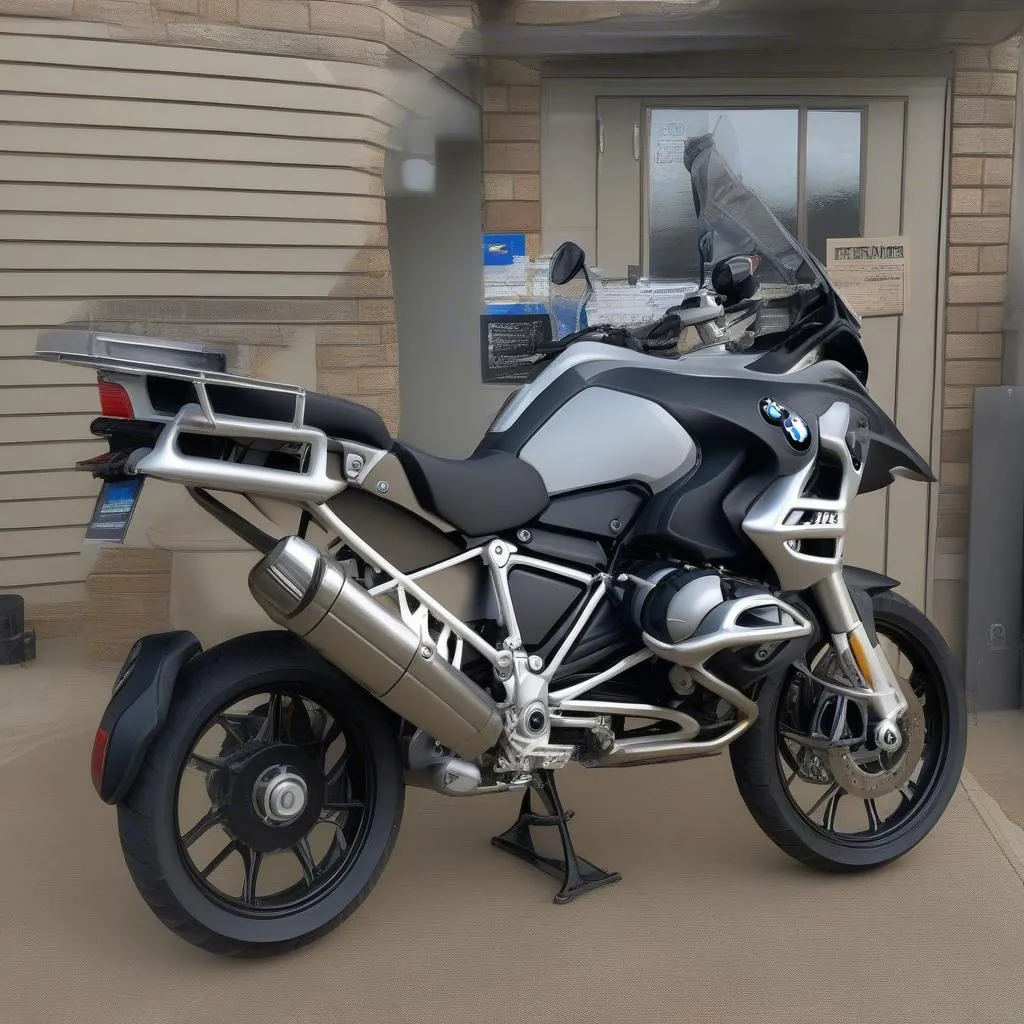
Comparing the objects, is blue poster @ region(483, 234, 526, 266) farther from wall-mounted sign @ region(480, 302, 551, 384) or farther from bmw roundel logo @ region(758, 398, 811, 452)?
bmw roundel logo @ region(758, 398, 811, 452)

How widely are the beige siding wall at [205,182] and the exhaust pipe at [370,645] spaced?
2.07 meters

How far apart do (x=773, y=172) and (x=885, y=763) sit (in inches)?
93.5

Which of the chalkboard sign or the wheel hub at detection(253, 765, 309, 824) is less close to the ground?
the chalkboard sign

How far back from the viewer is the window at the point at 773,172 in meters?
4.14

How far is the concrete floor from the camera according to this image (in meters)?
2.27

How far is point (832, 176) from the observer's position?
4.21 meters

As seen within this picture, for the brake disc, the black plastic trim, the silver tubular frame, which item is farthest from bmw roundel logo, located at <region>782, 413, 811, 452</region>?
the black plastic trim

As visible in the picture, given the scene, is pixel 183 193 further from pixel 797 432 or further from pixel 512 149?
pixel 797 432

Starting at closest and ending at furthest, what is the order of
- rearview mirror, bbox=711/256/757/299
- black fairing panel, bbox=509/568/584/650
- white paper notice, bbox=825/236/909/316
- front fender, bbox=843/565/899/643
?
black fairing panel, bbox=509/568/584/650 → rearview mirror, bbox=711/256/757/299 → front fender, bbox=843/565/899/643 → white paper notice, bbox=825/236/909/316

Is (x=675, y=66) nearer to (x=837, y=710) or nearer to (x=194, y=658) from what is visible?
(x=837, y=710)

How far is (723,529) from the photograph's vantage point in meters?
2.56

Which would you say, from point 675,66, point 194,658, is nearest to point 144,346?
point 194,658

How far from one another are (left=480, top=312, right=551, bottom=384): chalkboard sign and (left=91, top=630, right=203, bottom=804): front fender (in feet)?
7.21

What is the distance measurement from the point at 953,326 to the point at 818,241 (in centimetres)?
61
